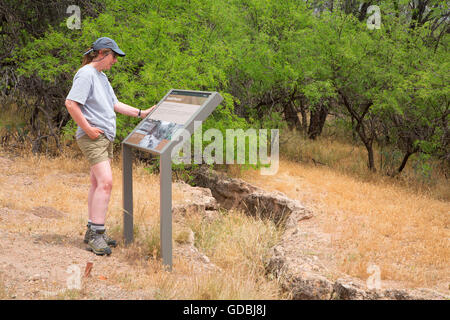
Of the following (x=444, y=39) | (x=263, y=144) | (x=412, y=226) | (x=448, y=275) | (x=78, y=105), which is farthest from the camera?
(x=444, y=39)

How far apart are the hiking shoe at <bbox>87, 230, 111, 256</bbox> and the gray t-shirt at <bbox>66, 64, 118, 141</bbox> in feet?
3.17

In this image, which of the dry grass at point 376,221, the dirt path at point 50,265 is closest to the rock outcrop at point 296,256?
the dry grass at point 376,221

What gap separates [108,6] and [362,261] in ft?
25.6

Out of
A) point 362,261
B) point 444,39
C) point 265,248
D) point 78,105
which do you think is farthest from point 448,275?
point 444,39

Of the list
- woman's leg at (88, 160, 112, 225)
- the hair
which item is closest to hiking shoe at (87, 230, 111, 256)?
woman's leg at (88, 160, 112, 225)

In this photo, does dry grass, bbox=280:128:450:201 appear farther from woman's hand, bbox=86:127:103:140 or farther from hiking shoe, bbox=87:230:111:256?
woman's hand, bbox=86:127:103:140


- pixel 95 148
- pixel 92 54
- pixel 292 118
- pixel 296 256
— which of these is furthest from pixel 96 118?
pixel 292 118

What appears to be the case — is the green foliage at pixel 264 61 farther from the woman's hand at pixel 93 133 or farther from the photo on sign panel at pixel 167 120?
the woman's hand at pixel 93 133

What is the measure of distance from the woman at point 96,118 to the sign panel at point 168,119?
33 cm

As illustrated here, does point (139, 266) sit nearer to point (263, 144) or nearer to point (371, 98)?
point (263, 144)

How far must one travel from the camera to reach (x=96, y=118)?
4.44 meters

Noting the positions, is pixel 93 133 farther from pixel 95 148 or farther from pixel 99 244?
pixel 99 244

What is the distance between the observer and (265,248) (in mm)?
6508

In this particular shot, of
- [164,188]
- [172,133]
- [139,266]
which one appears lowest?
[139,266]
